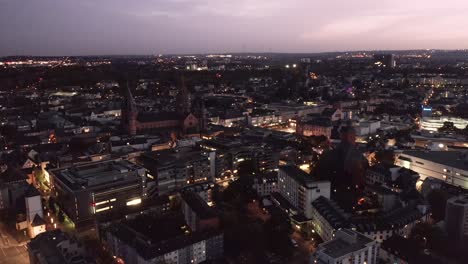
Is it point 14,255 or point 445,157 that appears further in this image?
point 445,157

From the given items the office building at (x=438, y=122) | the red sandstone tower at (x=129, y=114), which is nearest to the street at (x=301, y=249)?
the red sandstone tower at (x=129, y=114)

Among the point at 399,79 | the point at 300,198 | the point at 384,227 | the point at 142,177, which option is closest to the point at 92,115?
the point at 142,177

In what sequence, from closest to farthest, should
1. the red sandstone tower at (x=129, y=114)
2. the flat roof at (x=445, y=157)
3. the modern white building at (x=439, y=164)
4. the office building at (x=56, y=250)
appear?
1. the office building at (x=56, y=250)
2. the modern white building at (x=439, y=164)
3. the flat roof at (x=445, y=157)
4. the red sandstone tower at (x=129, y=114)

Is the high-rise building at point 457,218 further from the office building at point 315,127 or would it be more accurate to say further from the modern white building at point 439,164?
the office building at point 315,127

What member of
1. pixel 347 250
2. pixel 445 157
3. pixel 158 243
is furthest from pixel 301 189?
pixel 445 157

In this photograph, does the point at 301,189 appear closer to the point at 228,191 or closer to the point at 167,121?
the point at 228,191

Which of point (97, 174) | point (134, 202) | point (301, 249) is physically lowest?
point (301, 249)
